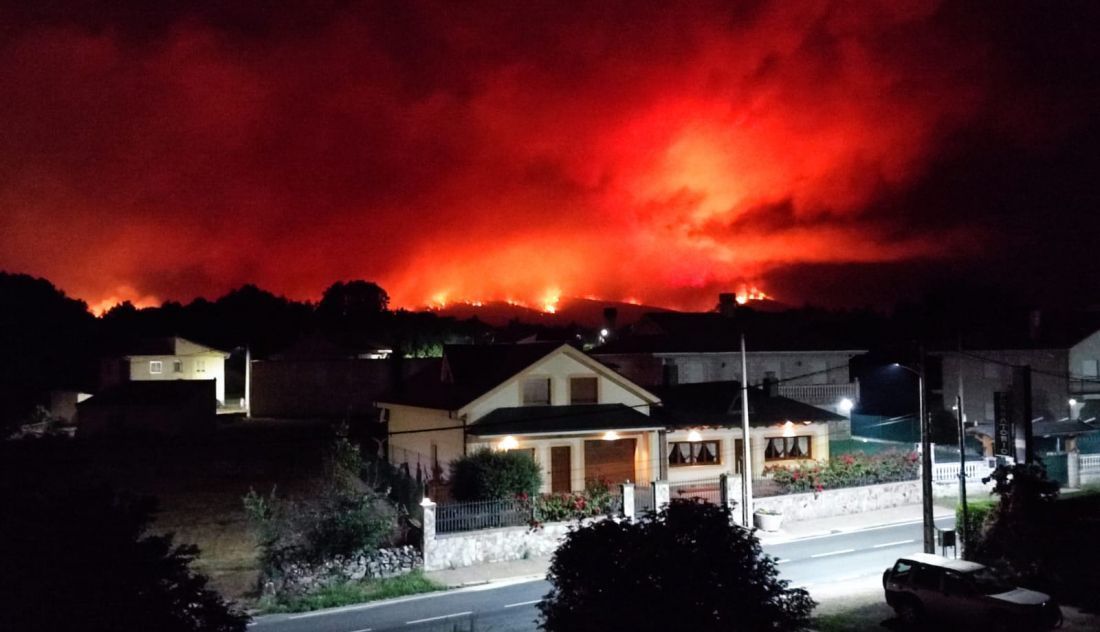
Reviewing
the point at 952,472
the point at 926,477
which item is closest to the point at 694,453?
the point at 952,472

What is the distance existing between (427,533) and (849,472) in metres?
16.5

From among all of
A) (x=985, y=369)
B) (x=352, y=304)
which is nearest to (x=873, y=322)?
(x=985, y=369)

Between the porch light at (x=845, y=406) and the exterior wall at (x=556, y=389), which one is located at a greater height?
the exterior wall at (x=556, y=389)

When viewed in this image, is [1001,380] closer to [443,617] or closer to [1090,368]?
[1090,368]

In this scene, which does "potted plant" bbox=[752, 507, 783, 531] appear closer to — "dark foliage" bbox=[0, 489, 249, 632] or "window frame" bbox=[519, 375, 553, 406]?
"window frame" bbox=[519, 375, 553, 406]

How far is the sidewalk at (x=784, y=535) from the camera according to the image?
23406 millimetres

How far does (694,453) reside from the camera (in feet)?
121

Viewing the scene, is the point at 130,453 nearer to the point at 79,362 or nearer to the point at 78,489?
the point at 79,362

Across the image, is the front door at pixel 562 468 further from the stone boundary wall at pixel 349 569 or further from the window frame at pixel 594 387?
the stone boundary wall at pixel 349 569

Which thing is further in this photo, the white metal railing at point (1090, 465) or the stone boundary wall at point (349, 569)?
the white metal railing at point (1090, 465)

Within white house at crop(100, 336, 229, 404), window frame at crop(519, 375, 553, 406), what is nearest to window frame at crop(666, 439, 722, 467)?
window frame at crop(519, 375, 553, 406)

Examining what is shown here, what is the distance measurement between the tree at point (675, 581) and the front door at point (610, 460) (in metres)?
22.9

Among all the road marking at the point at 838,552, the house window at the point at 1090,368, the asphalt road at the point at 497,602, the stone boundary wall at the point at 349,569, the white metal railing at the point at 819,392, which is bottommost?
the asphalt road at the point at 497,602

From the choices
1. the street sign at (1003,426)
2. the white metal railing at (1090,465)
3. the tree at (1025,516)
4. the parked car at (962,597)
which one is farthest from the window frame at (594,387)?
the white metal railing at (1090,465)
